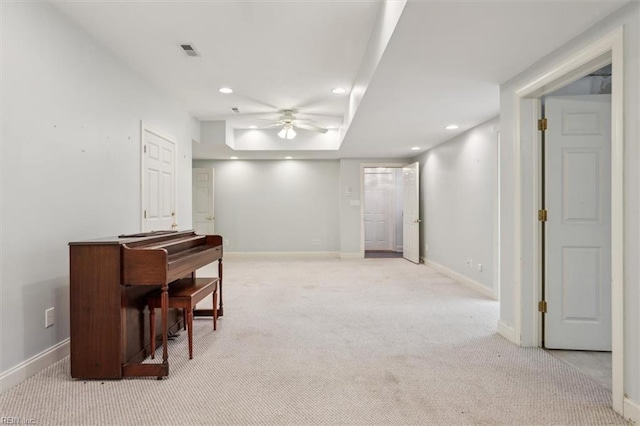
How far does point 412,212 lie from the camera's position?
7.25 metres

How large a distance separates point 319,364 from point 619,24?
2699mm

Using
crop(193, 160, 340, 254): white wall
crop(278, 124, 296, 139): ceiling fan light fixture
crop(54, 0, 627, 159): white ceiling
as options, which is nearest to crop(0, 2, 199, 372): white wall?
crop(54, 0, 627, 159): white ceiling

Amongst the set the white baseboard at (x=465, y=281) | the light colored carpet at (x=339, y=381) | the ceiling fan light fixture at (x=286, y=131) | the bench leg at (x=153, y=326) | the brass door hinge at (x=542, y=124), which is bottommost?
the light colored carpet at (x=339, y=381)

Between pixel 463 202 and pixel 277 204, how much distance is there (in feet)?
13.6

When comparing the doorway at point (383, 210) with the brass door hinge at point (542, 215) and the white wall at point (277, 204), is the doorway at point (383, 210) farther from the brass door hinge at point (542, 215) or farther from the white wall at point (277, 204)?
the brass door hinge at point (542, 215)

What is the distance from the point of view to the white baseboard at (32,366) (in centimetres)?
213

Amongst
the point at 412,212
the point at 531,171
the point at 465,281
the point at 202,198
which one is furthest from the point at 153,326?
the point at 412,212

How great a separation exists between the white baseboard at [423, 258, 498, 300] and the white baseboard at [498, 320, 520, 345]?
130 centimetres

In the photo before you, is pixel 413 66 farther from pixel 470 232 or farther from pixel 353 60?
pixel 470 232

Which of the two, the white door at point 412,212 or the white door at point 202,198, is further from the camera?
the white door at point 202,198

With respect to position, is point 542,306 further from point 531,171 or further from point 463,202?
point 463,202

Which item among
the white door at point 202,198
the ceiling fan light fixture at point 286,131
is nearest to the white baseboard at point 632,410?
the ceiling fan light fixture at point 286,131

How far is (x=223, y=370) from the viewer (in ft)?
7.89

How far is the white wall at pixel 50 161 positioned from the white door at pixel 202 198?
13.6ft
